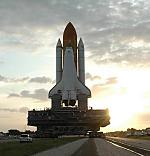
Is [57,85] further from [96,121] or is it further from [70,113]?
[96,121]

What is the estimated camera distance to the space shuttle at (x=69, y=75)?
143m

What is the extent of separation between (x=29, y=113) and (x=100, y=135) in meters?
29.1

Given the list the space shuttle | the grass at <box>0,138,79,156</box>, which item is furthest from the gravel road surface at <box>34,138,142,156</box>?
the space shuttle

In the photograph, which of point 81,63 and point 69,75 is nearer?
point 69,75

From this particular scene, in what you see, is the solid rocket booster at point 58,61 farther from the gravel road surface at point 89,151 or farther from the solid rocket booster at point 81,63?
the gravel road surface at point 89,151

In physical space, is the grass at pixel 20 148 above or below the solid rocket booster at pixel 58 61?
below

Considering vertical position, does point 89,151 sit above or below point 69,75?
below

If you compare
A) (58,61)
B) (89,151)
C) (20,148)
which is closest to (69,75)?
(58,61)

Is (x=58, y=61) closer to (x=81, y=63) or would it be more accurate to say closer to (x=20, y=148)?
(x=81, y=63)

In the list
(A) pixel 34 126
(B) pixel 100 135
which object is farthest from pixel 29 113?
(B) pixel 100 135

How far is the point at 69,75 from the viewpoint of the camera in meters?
143

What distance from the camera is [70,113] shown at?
15462 centimetres

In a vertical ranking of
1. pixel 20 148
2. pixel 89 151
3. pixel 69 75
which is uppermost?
pixel 69 75

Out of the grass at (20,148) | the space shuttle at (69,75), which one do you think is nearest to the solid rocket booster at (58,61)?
the space shuttle at (69,75)
